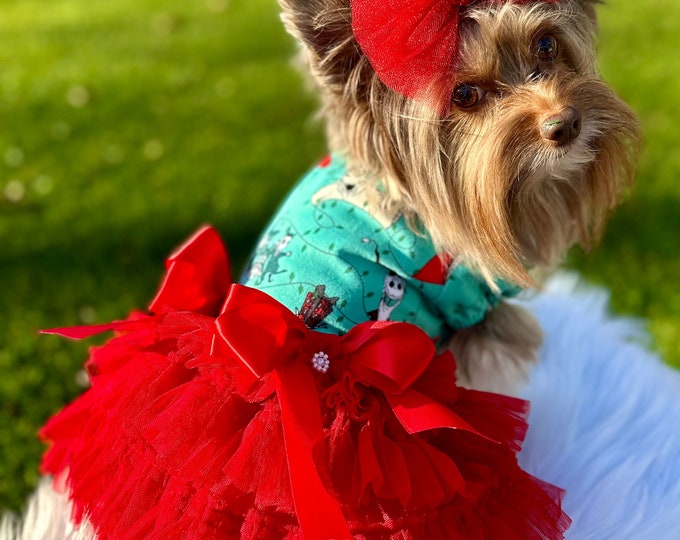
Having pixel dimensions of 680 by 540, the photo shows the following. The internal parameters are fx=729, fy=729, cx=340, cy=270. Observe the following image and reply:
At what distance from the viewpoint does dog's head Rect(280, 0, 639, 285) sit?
143 cm

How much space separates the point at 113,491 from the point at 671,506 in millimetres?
1271

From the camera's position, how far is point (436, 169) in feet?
5.22

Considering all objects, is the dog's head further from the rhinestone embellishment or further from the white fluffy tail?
the white fluffy tail

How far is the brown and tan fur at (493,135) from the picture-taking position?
1.47m

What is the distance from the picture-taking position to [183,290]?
66.3 inches

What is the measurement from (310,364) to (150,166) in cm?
256

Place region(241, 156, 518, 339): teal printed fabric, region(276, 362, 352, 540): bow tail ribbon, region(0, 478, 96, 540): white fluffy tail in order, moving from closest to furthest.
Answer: region(276, 362, 352, 540): bow tail ribbon < region(241, 156, 518, 339): teal printed fabric < region(0, 478, 96, 540): white fluffy tail

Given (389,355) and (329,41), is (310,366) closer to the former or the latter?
(389,355)

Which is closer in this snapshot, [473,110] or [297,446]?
[297,446]

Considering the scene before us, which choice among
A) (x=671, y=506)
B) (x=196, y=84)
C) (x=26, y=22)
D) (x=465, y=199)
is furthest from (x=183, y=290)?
(x=26, y=22)

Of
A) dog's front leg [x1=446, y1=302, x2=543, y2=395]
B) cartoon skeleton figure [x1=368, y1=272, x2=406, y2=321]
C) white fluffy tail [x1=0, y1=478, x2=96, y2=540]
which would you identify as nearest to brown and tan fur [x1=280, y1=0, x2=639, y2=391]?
cartoon skeleton figure [x1=368, y1=272, x2=406, y2=321]

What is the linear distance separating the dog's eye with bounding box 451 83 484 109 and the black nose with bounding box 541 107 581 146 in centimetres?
15

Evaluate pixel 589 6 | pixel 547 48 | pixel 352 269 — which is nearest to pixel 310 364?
pixel 352 269

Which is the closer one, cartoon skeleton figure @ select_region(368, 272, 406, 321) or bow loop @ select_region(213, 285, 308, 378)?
bow loop @ select_region(213, 285, 308, 378)
